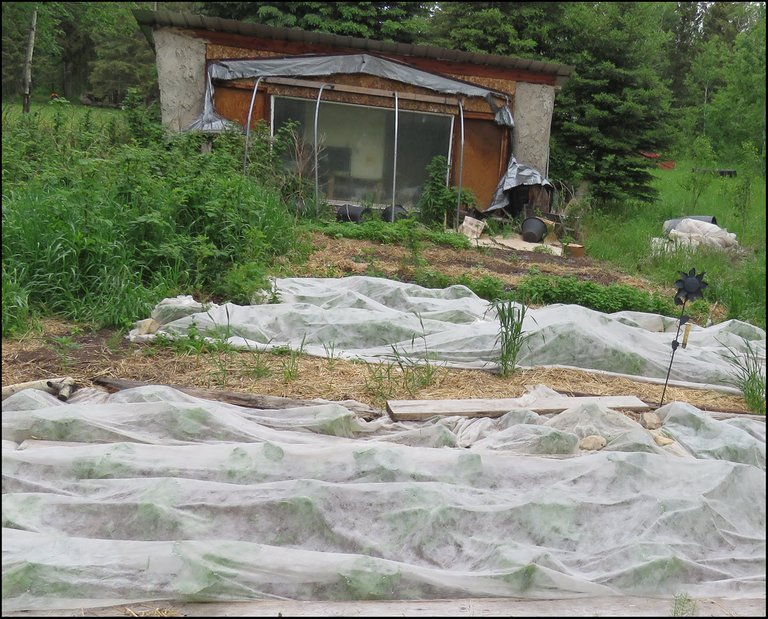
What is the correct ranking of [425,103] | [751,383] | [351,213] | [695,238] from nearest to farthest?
[751,383] → [695,238] → [351,213] → [425,103]

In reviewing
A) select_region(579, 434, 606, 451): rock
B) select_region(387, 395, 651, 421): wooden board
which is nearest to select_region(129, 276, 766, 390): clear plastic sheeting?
select_region(387, 395, 651, 421): wooden board

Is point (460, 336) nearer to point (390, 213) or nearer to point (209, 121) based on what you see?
point (390, 213)

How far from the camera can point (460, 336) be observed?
464 cm

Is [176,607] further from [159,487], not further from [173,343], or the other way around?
[173,343]

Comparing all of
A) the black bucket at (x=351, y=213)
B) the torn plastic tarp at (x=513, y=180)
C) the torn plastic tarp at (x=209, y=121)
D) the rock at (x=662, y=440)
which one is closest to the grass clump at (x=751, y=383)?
→ the rock at (x=662, y=440)

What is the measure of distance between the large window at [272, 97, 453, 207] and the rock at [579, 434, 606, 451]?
27.7 feet

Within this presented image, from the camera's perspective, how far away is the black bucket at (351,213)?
1045 centimetres

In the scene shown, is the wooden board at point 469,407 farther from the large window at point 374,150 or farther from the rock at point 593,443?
the large window at point 374,150

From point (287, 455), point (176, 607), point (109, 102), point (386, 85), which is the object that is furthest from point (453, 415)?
point (109, 102)

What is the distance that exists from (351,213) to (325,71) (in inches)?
85.7

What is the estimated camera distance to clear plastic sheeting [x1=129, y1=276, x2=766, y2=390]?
14.7 ft

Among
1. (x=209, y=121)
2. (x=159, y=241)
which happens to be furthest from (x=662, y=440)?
(x=209, y=121)

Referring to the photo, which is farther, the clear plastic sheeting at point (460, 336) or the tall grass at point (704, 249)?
the tall grass at point (704, 249)

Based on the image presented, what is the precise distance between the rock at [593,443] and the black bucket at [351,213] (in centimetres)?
752
